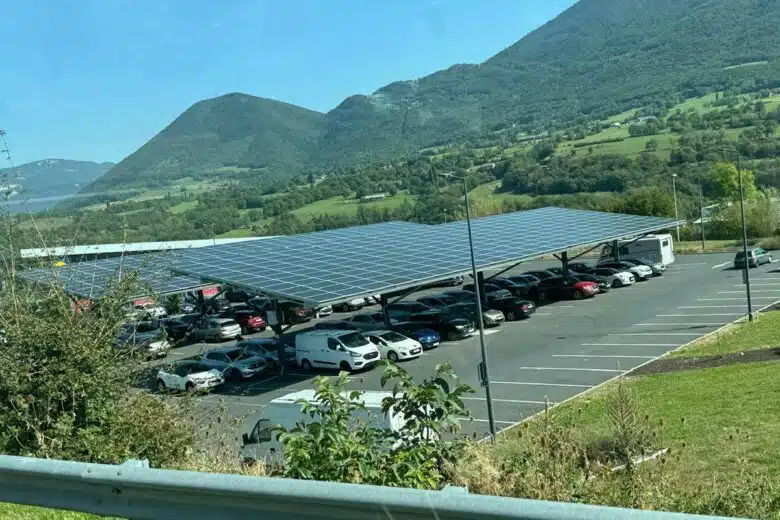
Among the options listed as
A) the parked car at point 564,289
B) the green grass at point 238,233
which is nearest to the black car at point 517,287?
the parked car at point 564,289

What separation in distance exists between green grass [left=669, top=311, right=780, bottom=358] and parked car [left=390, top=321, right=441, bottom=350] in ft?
35.3

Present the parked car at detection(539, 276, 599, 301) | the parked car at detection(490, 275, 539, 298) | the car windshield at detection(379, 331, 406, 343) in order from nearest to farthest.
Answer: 1. the car windshield at detection(379, 331, 406, 343)
2. the parked car at detection(539, 276, 599, 301)
3. the parked car at detection(490, 275, 539, 298)

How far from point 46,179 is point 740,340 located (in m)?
49.3

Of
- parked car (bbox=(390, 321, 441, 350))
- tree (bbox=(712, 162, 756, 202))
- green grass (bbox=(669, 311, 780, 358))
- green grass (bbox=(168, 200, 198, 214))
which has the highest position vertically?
green grass (bbox=(168, 200, 198, 214))

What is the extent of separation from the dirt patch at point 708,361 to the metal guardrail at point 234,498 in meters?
22.9

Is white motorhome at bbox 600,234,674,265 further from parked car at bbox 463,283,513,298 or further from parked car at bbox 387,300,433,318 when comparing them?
parked car at bbox 387,300,433,318

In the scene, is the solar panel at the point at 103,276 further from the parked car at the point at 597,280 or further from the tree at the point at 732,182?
the tree at the point at 732,182

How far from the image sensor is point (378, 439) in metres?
5.56

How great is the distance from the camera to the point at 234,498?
3.27m

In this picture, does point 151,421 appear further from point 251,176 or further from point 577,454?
point 251,176

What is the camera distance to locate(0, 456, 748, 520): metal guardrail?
8.85 feet

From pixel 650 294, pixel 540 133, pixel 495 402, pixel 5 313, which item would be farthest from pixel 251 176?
pixel 5 313

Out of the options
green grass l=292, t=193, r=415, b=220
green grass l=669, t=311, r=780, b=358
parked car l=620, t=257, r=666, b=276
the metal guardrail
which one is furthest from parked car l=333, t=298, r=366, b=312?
green grass l=292, t=193, r=415, b=220

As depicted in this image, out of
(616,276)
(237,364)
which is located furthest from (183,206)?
(237,364)
